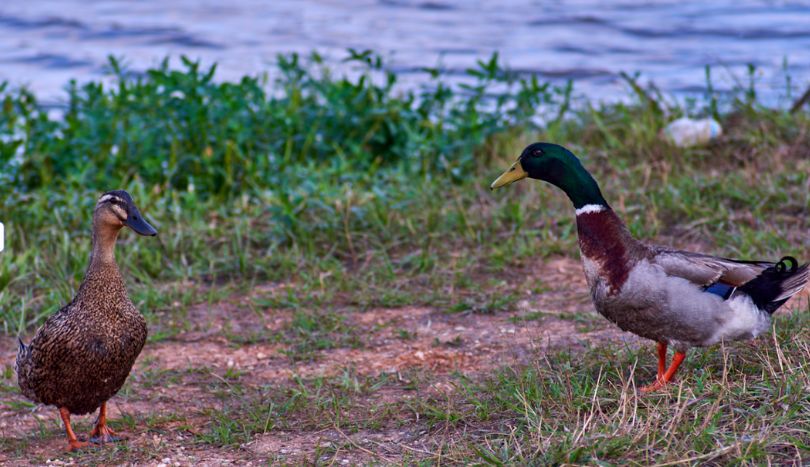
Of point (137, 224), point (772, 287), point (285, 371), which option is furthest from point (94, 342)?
point (772, 287)

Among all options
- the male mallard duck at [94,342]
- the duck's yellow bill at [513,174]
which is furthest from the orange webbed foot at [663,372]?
the male mallard duck at [94,342]

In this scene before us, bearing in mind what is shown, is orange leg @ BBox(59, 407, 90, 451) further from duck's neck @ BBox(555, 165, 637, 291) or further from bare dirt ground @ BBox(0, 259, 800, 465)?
duck's neck @ BBox(555, 165, 637, 291)

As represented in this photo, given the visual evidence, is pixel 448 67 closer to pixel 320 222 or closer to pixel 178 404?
pixel 320 222

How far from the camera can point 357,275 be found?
5930 millimetres

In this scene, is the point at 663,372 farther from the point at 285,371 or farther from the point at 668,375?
the point at 285,371

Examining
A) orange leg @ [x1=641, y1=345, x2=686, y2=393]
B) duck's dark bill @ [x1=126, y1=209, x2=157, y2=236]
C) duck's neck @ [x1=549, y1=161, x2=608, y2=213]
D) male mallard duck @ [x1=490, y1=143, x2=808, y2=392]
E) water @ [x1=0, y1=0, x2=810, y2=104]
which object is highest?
water @ [x1=0, y1=0, x2=810, y2=104]

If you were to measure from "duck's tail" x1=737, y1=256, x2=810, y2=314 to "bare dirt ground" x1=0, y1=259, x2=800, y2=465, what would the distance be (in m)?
0.80

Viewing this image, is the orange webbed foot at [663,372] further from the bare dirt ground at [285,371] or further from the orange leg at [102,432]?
the orange leg at [102,432]

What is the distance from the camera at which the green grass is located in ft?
12.7

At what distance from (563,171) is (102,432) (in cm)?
194

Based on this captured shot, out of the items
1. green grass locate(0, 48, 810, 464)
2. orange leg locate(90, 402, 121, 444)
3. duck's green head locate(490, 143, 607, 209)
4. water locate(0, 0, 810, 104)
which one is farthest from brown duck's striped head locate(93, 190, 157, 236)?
water locate(0, 0, 810, 104)

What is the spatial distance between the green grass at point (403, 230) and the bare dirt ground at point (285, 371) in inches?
1.8

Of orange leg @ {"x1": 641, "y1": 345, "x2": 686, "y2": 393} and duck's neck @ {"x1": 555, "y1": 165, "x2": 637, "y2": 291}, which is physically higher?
duck's neck @ {"x1": 555, "y1": 165, "x2": 637, "y2": 291}

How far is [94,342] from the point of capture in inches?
159
